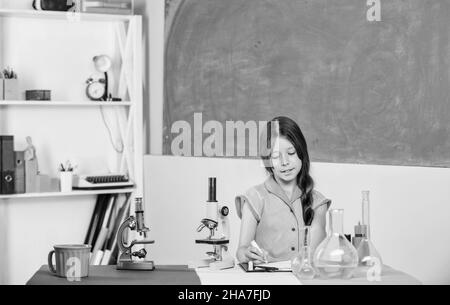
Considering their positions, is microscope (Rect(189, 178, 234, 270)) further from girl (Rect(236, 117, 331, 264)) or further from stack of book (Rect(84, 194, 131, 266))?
stack of book (Rect(84, 194, 131, 266))

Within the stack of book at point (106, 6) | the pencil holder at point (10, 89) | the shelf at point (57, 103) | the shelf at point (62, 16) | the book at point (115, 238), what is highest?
the stack of book at point (106, 6)

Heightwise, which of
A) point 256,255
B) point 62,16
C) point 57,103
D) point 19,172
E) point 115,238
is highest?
point 62,16

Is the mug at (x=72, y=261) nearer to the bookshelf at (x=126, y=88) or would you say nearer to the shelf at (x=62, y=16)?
the bookshelf at (x=126, y=88)

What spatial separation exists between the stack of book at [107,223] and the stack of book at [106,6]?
0.98m

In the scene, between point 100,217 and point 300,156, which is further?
point 100,217

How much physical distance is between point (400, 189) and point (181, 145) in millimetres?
1365

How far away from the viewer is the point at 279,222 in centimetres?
291

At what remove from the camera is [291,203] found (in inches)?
114

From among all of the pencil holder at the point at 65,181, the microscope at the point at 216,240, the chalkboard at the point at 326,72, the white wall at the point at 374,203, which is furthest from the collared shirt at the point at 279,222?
the pencil holder at the point at 65,181

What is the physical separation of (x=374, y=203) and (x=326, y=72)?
23.1 inches

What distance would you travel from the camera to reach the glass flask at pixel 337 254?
213 cm

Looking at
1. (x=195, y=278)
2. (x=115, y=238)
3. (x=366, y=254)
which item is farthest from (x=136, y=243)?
(x=115, y=238)

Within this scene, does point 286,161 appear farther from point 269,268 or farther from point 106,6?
point 106,6

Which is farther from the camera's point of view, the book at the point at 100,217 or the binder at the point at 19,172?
the book at the point at 100,217
